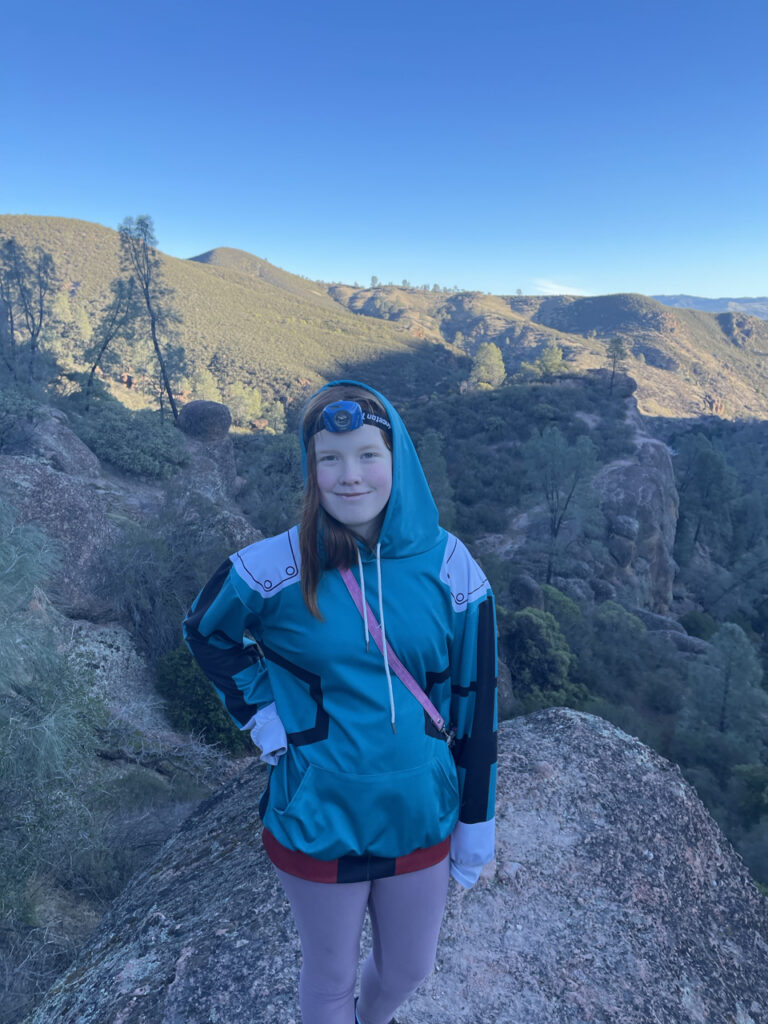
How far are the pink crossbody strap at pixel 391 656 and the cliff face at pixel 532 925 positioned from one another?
1650 millimetres

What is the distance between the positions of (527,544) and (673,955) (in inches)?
733

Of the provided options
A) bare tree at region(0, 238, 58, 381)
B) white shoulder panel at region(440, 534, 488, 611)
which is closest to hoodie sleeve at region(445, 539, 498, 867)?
white shoulder panel at region(440, 534, 488, 611)

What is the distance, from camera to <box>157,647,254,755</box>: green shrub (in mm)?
7246

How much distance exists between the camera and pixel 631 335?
83.6m

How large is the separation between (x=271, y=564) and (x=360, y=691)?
426 millimetres

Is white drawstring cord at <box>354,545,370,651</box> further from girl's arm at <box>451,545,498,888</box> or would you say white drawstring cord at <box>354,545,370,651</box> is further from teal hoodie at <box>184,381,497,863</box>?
girl's arm at <box>451,545,498,888</box>

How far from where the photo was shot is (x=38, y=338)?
718 inches

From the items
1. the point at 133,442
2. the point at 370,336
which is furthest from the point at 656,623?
the point at 370,336

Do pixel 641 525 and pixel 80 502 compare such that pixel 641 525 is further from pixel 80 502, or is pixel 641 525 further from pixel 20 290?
pixel 20 290

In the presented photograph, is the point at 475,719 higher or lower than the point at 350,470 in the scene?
Answer: lower

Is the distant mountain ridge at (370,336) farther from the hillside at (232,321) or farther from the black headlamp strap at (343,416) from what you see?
the black headlamp strap at (343,416)

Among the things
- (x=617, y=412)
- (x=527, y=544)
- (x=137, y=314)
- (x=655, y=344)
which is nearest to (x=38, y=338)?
(x=137, y=314)

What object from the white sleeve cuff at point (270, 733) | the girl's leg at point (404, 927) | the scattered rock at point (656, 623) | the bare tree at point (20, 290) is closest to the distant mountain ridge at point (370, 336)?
the bare tree at point (20, 290)

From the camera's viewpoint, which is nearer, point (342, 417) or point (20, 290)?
point (342, 417)
